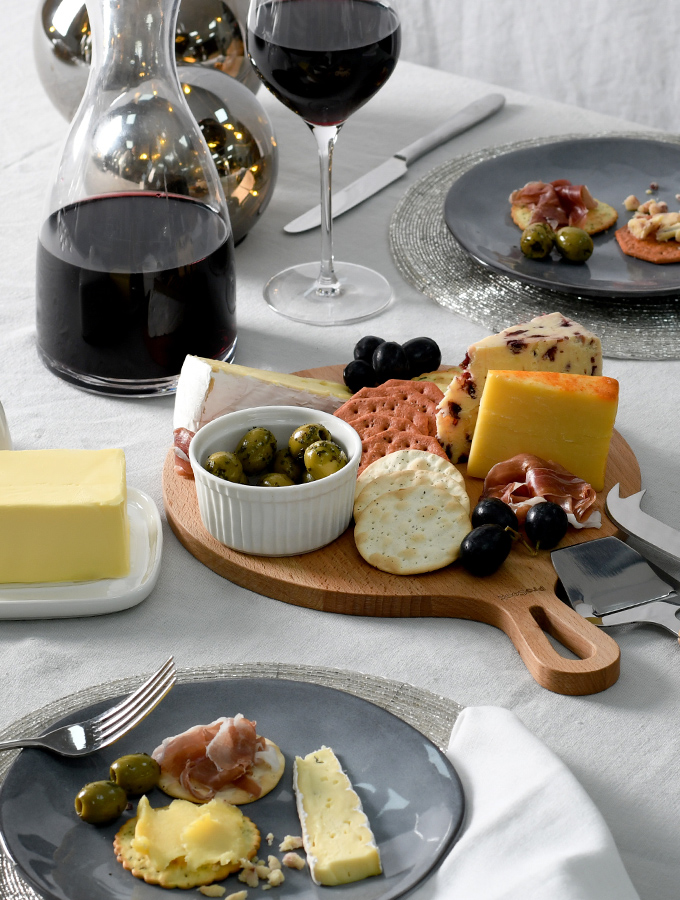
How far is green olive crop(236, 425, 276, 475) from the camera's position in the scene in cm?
86

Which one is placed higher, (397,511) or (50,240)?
(50,240)

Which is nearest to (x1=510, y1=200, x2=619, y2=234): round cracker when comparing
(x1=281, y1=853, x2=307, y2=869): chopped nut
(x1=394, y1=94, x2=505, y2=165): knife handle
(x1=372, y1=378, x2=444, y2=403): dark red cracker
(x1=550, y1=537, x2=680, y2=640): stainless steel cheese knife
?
(x1=394, y1=94, x2=505, y2=165): knife handle

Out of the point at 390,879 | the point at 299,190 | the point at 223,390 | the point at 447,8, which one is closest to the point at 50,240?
the point at 223,390

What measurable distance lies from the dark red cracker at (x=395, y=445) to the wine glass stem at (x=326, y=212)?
0.38m

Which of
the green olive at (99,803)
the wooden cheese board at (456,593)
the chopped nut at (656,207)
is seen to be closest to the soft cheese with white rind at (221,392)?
the wooden cheese board at (456,593)

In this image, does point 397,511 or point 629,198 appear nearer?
point 397,511

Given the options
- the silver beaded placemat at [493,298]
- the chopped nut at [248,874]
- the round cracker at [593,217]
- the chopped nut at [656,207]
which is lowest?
the silver beaded placemat at [493,298]

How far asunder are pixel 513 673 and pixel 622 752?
100mm

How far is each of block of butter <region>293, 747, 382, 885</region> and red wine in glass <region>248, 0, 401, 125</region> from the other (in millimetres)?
720

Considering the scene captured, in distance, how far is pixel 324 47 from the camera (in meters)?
1.02

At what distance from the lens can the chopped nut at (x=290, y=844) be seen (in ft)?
1.86

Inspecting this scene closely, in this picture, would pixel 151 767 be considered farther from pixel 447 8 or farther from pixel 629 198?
pixel 447 8

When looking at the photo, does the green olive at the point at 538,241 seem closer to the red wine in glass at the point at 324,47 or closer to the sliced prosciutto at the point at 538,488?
the red wine in glass at the point at 324,47

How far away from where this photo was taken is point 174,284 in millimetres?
999
